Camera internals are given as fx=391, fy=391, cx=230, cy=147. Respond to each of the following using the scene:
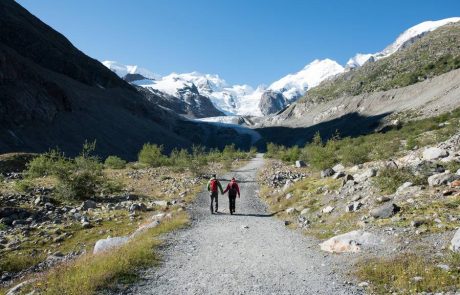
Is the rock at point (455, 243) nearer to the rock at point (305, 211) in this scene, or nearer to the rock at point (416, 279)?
the rock at point (416, 279)

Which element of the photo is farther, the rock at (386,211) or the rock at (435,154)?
the rock at (435,154)

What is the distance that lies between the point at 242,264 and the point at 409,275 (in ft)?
16.6

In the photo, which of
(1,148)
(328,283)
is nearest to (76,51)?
(1,148)

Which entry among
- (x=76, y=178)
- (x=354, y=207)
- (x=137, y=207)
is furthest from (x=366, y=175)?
(x=76, y=178)

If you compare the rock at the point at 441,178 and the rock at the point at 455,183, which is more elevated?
the rock at the point at 441,178

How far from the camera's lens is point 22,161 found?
2032 inches

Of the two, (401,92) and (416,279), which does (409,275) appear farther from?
(401,92)

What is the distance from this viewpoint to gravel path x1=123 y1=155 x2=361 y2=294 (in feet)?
34.6

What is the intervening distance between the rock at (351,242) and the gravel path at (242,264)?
1.58 ft

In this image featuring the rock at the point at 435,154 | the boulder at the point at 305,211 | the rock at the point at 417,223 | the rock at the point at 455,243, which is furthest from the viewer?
the rock at the point at 435,154

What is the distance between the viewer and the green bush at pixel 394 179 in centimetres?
1812

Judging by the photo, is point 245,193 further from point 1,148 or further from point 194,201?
point 1,148

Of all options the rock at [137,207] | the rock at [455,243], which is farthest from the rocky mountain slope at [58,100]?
the rock at [455,243]

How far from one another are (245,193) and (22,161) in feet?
110
